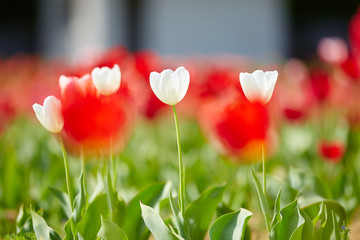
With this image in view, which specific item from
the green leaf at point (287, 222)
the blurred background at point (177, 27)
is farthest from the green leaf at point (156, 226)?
the blurred background at point (177, 27)

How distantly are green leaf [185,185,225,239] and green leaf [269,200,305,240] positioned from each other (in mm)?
219

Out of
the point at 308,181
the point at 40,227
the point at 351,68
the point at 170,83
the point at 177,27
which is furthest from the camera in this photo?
the point at 177,27

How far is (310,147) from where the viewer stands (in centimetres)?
282

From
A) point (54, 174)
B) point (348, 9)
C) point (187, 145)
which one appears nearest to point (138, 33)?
point (348, 9)

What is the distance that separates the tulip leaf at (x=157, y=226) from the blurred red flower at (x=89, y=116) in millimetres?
199

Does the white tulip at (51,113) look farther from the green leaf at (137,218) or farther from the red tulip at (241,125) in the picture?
the red tulip at (241,125)

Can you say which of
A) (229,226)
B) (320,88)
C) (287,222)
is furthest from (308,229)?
(320,88)

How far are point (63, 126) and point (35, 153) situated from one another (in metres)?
1.39

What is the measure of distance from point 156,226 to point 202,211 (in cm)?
24

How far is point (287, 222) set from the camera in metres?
1.40

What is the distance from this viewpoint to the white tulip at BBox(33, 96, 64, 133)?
4.44ft

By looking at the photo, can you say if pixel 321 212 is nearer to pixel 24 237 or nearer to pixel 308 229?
pixel 308 229

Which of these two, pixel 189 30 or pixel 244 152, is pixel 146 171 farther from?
pixel 189 30

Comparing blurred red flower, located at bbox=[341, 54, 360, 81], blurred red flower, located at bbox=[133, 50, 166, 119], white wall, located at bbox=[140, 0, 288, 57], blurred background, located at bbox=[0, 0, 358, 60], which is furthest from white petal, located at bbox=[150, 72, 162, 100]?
white wall, located at bbox=[140, 0, 288, 57]
